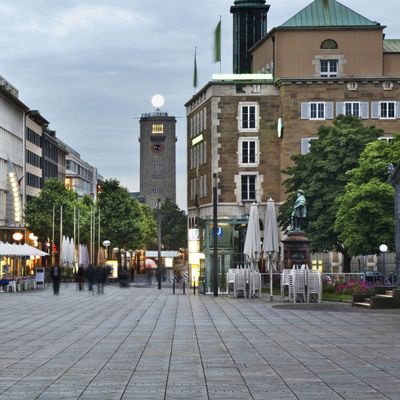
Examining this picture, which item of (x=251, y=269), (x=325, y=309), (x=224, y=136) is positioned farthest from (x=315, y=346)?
(x=224, y=136)

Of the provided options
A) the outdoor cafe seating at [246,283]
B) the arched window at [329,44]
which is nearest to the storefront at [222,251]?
the outdoor cafe seating at [246,283]

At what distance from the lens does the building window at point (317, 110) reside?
114312 millimetres

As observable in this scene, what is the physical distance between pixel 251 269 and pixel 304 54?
56.7 meters

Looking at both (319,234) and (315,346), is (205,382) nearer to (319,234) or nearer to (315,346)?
(315,346)

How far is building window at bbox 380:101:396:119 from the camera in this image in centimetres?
11350

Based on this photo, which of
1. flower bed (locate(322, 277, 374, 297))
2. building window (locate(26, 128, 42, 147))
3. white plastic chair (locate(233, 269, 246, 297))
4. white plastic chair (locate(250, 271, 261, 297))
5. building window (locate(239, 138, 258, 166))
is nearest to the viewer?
flower bed (locate(322, 277, 374, 297))

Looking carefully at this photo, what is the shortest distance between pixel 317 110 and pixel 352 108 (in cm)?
321

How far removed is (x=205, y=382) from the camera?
19672 millimetres

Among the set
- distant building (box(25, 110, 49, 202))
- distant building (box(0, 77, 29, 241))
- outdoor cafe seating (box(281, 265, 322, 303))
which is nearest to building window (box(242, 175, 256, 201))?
distant building (box(0, 77, 29, 241))

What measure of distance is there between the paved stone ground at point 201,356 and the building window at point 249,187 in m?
74.5

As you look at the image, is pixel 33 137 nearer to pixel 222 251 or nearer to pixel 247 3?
pixel 247 3

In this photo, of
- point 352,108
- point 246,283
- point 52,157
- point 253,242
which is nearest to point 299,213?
point 253,242

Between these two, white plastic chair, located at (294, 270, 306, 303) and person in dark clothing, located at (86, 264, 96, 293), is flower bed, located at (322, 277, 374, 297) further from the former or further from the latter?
person in dark clothing, located at (86, 264, 96, 293)

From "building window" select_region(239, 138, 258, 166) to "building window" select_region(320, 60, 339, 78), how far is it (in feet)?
29.4
